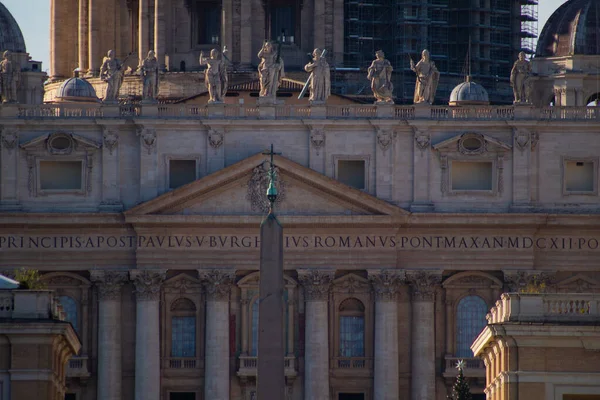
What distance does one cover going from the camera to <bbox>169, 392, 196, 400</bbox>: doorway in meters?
116

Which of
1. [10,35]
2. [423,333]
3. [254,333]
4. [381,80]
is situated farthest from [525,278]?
[10,35]

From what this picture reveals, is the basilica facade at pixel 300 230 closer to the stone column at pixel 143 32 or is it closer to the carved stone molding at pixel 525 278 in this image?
the carved stone molding at pixel 525 278

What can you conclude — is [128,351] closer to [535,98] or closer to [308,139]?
[308,139]

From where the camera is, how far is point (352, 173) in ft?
383

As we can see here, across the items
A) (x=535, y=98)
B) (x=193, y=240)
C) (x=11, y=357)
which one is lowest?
(x=11, y=357)

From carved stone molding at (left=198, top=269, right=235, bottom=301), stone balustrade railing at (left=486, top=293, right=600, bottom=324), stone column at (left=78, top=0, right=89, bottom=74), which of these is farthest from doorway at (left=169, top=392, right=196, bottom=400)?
stone balustrade railing at (left=486, top=293, right=600, bottom=324)

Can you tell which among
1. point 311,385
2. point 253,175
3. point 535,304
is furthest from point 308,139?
point 535,304

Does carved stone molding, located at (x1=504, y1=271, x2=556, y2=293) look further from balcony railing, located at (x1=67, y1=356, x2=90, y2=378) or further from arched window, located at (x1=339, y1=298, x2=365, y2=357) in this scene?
balcony railing, located at (x1=67, y1=356, x2=90, y2=378)

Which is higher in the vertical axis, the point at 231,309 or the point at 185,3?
the point at 185,3

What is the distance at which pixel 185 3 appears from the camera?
452 ft

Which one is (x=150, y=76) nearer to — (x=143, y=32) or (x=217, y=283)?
(x=217, y=283)

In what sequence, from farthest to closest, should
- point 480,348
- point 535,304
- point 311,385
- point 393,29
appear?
point 393,29
point 311,385
point 480,348
point 535,304

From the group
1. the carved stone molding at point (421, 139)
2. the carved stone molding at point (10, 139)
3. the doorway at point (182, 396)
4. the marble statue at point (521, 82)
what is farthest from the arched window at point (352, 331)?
the carved stone molding at point (10, 139)

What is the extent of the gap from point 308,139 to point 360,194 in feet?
11.1
